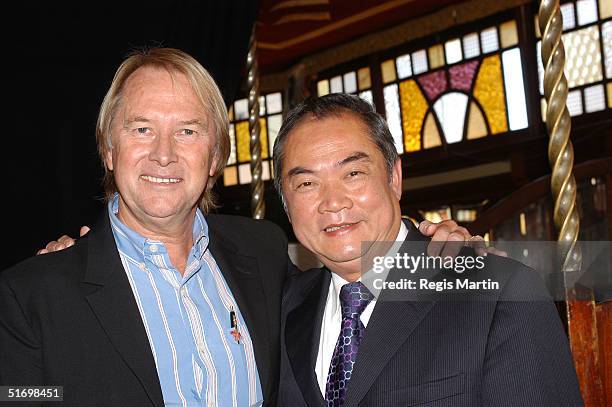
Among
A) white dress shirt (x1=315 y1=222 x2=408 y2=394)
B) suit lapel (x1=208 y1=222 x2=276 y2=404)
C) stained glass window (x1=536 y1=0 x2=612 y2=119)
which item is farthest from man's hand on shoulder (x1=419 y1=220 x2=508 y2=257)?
stained glass window (x1=536 y1=0 x2=612 y2=119)

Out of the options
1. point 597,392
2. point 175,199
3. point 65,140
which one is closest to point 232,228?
point 175,199

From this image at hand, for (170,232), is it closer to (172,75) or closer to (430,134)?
(172,75)

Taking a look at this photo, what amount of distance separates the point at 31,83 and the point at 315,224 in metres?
1.39

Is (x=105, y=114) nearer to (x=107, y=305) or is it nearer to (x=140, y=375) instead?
(x=107, y=305)

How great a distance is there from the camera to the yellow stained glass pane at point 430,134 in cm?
829

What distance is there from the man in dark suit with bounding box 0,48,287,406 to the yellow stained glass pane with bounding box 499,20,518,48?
6.52 metres

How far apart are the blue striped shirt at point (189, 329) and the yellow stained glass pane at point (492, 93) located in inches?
259

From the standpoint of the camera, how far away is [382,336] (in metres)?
1.44

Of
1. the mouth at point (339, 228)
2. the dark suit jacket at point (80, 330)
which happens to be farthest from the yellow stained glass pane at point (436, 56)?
the dark suit jacket at point (80, 330)

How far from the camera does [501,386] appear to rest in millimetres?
1301

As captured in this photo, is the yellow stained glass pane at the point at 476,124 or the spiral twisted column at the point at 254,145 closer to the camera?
the spiral twisted column at the point at 254,145

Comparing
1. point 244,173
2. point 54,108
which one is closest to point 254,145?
point 54,108

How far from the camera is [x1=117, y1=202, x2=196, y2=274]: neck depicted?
1.60 metres

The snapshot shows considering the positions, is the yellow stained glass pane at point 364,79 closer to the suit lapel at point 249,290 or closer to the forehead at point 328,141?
the suit lapel at point 249,290
